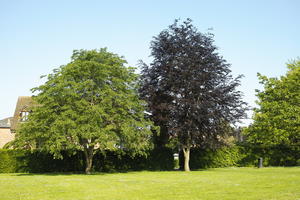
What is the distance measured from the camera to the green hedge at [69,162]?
107 feet

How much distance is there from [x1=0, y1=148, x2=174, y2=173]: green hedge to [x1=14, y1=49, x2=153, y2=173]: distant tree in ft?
12.5

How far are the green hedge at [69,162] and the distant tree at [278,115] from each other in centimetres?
1544

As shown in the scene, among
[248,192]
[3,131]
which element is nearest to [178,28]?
[248,192]

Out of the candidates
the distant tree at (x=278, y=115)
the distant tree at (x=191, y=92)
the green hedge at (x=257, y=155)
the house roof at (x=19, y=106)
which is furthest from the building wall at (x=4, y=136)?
the distant tree at (x=278, y=115)

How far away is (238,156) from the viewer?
135 feet

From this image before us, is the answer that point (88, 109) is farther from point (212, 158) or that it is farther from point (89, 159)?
point (212, 158)

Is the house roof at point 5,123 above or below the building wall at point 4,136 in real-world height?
above

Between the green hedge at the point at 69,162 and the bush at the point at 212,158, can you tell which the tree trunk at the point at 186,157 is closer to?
the bush at the point at 212,158

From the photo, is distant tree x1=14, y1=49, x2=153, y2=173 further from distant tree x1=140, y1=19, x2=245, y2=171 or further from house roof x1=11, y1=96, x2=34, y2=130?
house roof x1=11, y1=96, x2=34, y2=130

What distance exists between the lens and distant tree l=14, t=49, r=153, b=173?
87.8 ft

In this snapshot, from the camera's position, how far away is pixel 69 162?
3384 cm

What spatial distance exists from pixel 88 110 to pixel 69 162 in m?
9.24

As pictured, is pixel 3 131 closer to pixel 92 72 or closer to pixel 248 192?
pixel 92 72

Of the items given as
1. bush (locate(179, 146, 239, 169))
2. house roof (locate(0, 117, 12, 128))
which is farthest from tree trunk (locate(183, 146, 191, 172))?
house roof (locate(0, 117, 12, 128))
